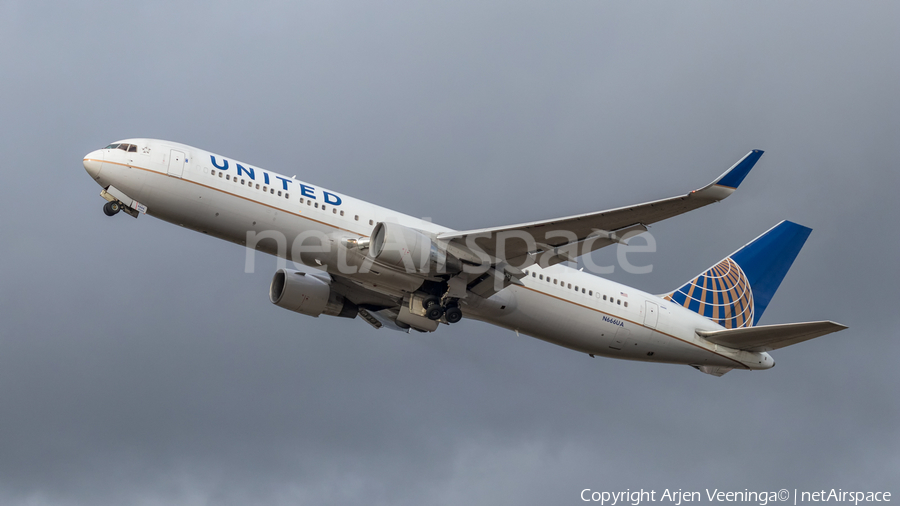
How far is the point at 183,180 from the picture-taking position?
29672 millimetres

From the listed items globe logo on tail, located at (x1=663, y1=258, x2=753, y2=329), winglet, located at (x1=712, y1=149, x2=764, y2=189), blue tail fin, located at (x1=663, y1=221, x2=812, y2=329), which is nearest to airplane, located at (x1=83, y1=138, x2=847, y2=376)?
winglet, located at (x1=712, y1=149, x2=764, y2=189)

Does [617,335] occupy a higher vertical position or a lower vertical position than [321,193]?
lower

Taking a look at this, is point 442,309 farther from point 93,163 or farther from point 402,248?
point 93,163

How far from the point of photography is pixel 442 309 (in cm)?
3300

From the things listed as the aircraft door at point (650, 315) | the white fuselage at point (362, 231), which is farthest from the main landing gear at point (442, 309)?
the aircraft door at point (650, 315)

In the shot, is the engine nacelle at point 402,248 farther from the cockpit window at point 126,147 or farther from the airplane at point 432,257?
the cockpit window at point 126,147

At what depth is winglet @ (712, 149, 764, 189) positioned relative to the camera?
2506 centimetres

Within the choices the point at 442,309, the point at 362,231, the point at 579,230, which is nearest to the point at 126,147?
the point at 362,231

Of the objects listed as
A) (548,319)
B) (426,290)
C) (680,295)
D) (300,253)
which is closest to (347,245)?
(300,253)

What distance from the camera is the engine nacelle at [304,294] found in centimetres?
3722

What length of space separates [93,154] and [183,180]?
3.31 meters

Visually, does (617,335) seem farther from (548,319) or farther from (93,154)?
(93,154)

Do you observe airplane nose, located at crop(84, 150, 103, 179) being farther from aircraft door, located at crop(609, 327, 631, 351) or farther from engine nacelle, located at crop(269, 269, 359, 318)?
aircraft door, located at crop(609, 327, 631, 351)

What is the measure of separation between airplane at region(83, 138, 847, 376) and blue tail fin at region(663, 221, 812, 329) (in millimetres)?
1413
